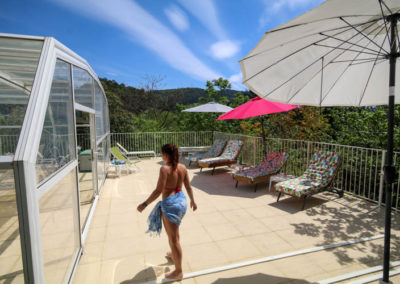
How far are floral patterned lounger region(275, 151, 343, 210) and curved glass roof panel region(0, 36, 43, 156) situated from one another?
14.7 ft

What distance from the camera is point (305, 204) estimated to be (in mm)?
4809

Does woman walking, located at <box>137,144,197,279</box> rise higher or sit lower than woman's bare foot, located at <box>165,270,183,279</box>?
higher

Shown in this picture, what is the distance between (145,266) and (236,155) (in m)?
5.54

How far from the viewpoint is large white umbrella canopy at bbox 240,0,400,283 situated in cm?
207

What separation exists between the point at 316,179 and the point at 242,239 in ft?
8.41

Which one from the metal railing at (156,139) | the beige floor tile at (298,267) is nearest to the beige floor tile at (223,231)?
the beige floor tile at (298,267)

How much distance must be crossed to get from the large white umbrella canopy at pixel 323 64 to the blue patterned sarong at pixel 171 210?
62.3 inches

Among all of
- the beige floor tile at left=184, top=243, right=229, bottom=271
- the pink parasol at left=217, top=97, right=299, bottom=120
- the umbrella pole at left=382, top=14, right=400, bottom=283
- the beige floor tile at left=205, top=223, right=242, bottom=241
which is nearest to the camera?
the umbrella pole at left=382, top=14, right=400, bottom=283

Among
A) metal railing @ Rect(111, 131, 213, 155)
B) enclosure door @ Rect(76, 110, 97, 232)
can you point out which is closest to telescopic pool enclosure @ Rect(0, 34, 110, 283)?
enclosure door @ Rect(76, 110, 97, 232)

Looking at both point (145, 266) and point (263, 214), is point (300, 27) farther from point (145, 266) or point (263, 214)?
point (263, 214)

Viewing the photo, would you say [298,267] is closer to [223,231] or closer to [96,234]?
[223,231]

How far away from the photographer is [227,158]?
788cm

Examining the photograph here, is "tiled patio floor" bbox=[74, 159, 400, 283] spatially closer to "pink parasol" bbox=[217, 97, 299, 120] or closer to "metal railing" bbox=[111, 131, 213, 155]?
"pink parasol" bbox=[217, 97, 299, 120]

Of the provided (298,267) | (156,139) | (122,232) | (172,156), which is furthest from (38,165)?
(156,139)
